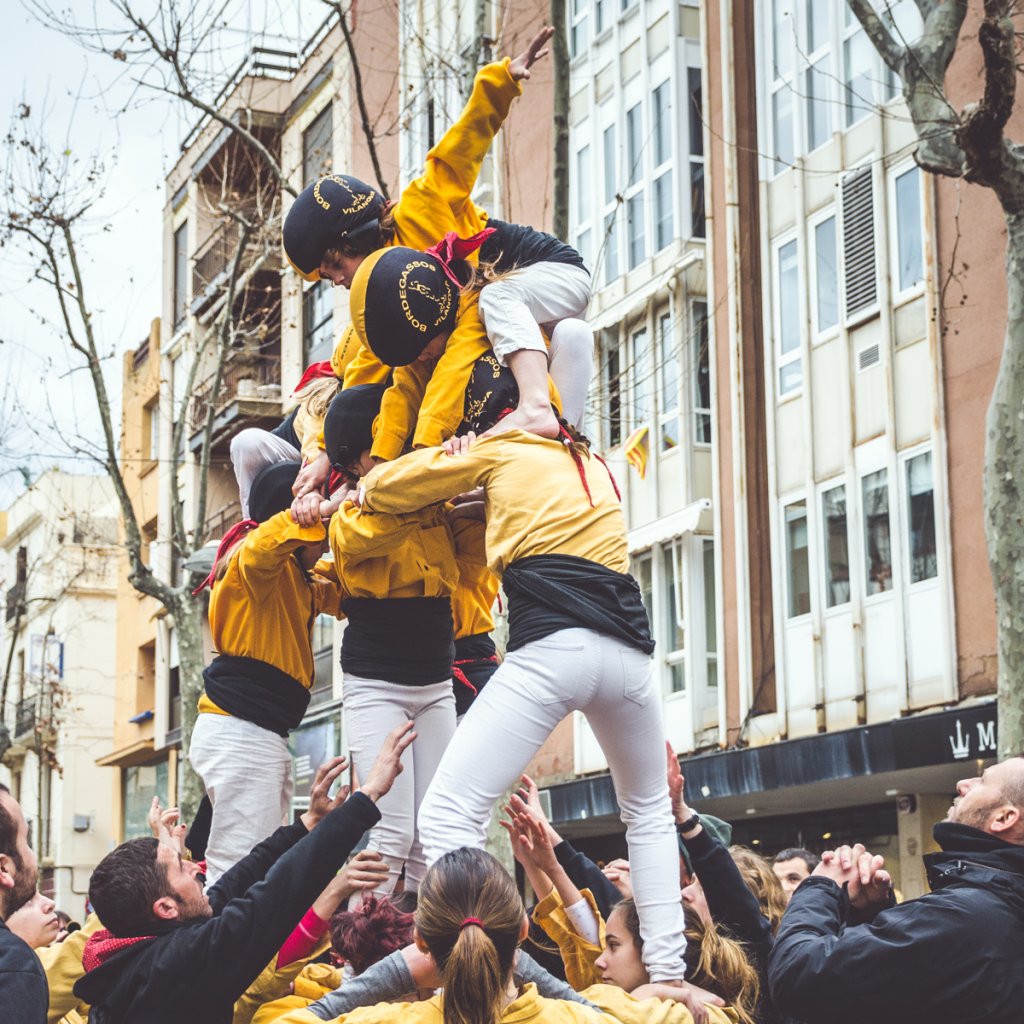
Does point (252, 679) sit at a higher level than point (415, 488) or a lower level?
lower

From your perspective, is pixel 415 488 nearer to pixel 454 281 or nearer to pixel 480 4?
pixel 454 281

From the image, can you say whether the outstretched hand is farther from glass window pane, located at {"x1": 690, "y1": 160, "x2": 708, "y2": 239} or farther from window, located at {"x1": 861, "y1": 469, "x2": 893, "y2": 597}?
glass window pane, located at {"x1": 690, "y1": 160, "x2": 708, "y2": 239}

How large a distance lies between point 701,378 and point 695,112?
3844mm

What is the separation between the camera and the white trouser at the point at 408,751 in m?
6.35

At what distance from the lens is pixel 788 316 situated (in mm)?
22359

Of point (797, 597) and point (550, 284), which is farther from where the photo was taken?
Answer: point (797, 597)

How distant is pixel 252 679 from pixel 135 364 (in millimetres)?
38450

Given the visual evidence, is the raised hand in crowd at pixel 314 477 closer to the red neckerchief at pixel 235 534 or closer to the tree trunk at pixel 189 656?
the red neckerchief at pixel 235 534

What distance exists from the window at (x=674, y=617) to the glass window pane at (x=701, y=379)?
1607 millimetres

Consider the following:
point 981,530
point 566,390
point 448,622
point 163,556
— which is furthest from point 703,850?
point 163,556

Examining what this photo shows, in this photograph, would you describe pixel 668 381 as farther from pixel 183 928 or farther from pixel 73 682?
pixel 73 682

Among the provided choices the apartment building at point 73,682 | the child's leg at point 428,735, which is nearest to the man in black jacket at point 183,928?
the child's leg at point 428,735

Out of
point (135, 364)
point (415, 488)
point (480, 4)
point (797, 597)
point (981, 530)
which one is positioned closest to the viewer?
point (415, 488)

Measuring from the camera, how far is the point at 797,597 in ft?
71.8
